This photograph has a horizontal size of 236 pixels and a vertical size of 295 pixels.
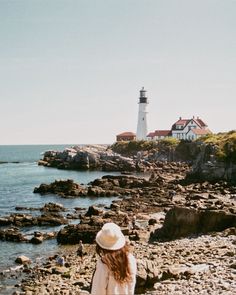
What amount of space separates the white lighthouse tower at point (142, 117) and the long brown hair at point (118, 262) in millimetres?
136750

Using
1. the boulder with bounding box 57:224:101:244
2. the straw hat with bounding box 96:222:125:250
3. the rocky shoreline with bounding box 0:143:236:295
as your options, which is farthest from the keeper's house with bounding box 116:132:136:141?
the straw hat with bounding box 96:222:125:250

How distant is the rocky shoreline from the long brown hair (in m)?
10.6

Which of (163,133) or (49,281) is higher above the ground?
(163,133)

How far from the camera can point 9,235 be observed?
33.2 metres

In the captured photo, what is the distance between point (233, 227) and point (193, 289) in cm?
1251

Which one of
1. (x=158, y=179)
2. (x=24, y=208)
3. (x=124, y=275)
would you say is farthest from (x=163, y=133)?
(x=124, y=275)

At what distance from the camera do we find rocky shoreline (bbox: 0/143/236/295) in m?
17.1

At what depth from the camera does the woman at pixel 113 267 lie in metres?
5.98

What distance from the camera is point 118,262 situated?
5.98 metres

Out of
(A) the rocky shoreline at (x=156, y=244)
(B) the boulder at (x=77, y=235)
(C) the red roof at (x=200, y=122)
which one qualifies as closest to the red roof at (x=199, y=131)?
(C) the red roof at (x=200, y=122)

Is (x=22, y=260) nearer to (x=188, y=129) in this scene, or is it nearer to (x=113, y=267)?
(x=113, y=267)

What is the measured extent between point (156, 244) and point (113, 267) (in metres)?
22.2

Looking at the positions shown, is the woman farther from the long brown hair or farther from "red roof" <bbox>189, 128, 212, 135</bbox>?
"red roof" <bbox>189, 128, 212, 135</bbox>

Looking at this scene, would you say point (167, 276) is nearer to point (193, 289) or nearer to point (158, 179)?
point (193, 289)
